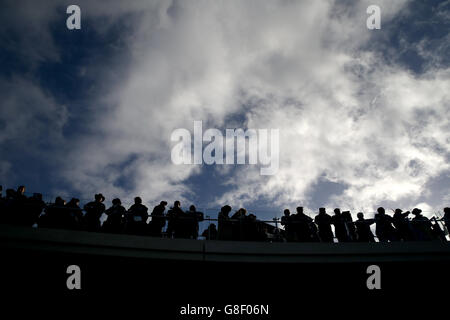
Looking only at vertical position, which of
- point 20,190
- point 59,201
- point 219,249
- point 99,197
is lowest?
point 219,249

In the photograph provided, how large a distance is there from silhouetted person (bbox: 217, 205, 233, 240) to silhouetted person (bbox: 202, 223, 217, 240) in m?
0.16

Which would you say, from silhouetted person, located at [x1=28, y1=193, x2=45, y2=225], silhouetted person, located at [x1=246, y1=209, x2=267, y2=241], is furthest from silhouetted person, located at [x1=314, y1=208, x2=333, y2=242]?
silhouetted person, located at [x1=28, y1=193, x2=45, y2=225]

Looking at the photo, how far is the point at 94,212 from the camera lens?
310 inches

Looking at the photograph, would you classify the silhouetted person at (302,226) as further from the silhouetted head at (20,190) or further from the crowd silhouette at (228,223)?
the silhouetted head at (20,190)

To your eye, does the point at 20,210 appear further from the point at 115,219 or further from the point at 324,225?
the point at 324,225

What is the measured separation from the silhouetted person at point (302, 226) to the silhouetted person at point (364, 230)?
152cm

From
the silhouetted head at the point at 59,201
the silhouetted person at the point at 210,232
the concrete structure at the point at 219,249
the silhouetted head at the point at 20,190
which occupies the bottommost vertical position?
the concrete structure at the point at 219,249

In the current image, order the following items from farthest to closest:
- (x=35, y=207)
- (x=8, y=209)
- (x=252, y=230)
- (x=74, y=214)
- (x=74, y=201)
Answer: (x=252, y=230) < (x=74, y=201) < (x=74, y=214) < (x=35, y=207) < (x=8, y=209)

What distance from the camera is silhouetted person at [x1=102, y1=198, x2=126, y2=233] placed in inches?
306

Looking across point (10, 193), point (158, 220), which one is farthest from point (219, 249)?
point (10, 193)

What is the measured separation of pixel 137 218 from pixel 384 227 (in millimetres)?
Answer: 7753

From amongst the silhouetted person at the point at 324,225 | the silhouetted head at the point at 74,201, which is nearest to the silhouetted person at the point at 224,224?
the silhouetted person at the point at 324,225

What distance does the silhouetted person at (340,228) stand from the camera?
8430mm

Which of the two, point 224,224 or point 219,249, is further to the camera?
point 224,224
